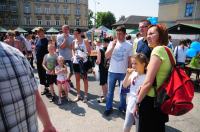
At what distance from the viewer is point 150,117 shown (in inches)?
98.4

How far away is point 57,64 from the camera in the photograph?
571cm

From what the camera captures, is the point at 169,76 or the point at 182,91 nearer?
the point at 182,91

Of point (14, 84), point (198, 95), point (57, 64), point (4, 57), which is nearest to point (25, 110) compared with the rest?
point (14, 84)

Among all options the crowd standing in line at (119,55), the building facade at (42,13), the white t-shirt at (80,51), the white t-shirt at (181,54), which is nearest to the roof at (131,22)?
the building facade at (42,13)

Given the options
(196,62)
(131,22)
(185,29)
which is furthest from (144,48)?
(131,22)

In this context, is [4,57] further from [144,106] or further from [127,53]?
[127,53]

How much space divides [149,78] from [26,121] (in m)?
1.41

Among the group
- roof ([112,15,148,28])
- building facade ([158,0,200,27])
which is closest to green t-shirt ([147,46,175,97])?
building facade ([158,0,200,27])

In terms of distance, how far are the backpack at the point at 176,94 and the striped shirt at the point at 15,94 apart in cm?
139

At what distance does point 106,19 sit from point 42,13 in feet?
98.5

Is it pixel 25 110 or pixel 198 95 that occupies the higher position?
pixel 25 110

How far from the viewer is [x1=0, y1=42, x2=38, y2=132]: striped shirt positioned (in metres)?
1.37

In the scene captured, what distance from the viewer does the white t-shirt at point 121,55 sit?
14.5 ft

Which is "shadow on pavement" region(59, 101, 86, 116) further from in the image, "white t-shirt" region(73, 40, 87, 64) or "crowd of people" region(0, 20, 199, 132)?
"white t-shirt" region(73, 40, 87, 64)
